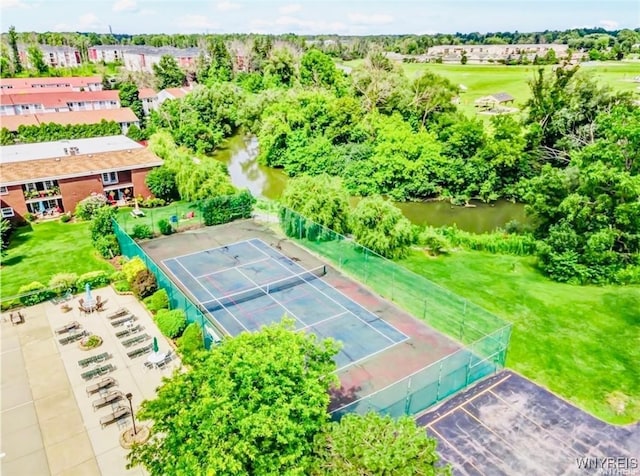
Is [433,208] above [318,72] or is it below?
below

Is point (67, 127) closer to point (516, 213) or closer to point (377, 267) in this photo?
point (377, 267)

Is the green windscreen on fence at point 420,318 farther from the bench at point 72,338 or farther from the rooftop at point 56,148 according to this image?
the rooftop at point 56,148

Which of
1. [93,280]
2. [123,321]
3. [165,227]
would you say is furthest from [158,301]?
[165,227]

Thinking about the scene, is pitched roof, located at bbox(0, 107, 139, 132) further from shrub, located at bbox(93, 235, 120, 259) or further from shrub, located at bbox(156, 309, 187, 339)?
shrub, located at bbox(156, 309, 187, 339)

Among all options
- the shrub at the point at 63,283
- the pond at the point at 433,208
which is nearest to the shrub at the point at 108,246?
the shrub at the point at 63,283

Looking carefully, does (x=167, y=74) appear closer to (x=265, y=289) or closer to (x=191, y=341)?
(x=265, y=289)

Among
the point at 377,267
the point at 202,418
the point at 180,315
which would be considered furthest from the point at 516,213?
the point at 202,418
